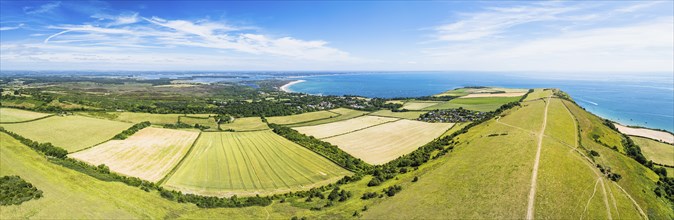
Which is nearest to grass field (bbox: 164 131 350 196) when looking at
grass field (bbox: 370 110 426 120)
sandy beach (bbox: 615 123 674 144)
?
grass field (bbox: 370 110 426 120)

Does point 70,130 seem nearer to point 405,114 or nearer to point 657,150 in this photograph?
point 405,114

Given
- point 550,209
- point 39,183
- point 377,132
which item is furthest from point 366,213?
point 377,132

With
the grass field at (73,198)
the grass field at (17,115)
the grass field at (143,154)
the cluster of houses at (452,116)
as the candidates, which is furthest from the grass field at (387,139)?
the grass field at (17,115)

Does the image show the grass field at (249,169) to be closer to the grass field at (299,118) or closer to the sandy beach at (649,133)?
the grass field at (299,118)

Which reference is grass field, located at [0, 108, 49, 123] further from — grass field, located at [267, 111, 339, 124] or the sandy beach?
the sandy beach

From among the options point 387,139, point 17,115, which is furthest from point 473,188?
point 17,115

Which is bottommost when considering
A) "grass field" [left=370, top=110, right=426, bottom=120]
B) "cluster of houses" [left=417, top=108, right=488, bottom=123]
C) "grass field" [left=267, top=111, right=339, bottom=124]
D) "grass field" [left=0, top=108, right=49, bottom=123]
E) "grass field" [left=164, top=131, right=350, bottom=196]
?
"grass field" [left=164, top=131, right=350, bottom=196]
